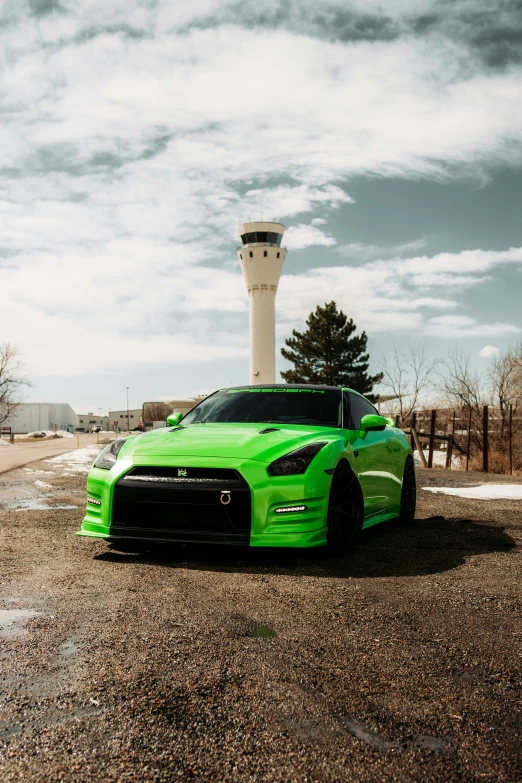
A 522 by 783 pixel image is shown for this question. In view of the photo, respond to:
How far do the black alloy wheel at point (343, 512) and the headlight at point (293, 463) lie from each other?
35 cm

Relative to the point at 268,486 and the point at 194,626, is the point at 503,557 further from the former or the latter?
the point at 194,626

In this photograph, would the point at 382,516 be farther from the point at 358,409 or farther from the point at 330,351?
the point at 330,351

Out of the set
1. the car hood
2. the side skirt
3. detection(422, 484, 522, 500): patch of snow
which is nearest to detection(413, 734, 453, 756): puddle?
the car hood

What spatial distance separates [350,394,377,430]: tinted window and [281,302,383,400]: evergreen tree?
2156 inches

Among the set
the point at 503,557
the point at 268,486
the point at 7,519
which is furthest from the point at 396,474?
the point at 7,519

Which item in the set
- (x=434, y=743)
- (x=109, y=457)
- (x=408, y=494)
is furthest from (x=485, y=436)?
(x=434, y=743)

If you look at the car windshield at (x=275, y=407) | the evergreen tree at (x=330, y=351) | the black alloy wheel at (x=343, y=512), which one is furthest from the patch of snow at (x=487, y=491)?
the evergreen tree at (x=330, y=351)

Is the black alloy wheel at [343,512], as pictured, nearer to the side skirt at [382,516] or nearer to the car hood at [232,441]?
the car hood at [232,441]

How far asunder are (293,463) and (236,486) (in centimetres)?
49

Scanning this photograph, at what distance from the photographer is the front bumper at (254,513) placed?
588cm

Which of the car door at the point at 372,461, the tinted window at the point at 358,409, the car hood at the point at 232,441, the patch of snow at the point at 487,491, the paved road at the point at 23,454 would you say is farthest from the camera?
the paved road at the point at 23,454

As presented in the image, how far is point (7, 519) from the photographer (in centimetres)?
884

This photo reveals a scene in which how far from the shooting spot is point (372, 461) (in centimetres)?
760

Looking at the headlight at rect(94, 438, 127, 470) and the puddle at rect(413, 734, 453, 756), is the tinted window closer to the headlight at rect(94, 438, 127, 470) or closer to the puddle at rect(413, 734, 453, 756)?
the headlight at rect(94, 438, 127, 470)
